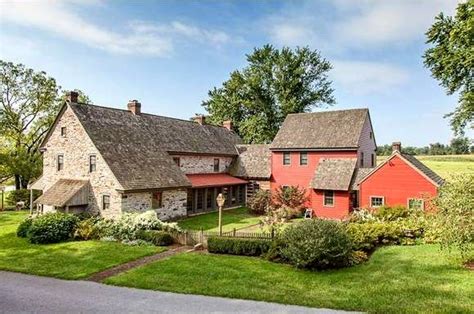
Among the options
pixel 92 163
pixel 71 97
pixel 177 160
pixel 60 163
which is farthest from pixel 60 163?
pixel 177 160

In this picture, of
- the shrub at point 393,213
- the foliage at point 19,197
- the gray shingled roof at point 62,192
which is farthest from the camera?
Result: the foliage at point 19,197

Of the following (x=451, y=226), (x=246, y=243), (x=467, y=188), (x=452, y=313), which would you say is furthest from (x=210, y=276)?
(x=467, y=188)

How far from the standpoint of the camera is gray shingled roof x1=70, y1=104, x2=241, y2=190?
2533 cm

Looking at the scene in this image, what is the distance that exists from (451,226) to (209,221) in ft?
58.6

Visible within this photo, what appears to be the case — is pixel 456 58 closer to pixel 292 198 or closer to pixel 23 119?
pixel 292 198

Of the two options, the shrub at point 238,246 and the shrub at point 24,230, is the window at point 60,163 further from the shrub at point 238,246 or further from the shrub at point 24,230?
the shrub at point 238,246

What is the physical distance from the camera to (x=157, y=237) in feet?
65.2

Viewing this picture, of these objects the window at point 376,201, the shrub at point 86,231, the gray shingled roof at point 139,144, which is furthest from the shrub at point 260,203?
the shrub at point 86,231

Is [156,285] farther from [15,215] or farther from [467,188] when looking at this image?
[15,215]

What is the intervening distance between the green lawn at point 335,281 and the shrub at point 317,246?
1.57ft

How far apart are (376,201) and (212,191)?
47.6 ft

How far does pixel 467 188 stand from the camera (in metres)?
14.4

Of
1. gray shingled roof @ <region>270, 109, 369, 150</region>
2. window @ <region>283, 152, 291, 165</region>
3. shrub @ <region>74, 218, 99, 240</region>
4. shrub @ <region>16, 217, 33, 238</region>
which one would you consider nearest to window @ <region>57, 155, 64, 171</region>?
shrub @ <region>16, 217, 33, 238</region>

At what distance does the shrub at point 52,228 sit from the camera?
20.8 metres
